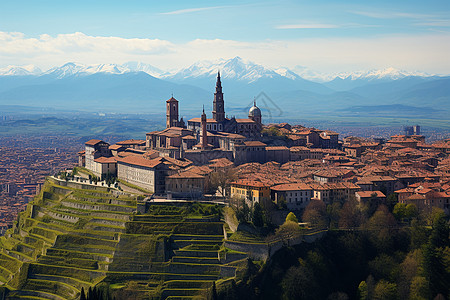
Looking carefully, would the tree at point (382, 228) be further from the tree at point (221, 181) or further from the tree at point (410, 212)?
the tree at point (221, 181)

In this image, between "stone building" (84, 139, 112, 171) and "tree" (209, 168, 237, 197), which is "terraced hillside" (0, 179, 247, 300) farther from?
"stone building" (84, 139, 112, 171)

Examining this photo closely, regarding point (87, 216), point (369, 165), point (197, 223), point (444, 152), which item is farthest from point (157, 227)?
point (444, 152)

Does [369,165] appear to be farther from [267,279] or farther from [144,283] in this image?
[144,283]

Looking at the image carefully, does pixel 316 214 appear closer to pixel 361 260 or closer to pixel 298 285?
pixel 361 260

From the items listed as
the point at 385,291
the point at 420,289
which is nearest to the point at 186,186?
the point at 385,291

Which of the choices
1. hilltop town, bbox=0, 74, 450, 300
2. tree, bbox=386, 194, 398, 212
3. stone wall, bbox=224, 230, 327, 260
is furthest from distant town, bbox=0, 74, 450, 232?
stone wall, bbox=224, 230, 327, 260
